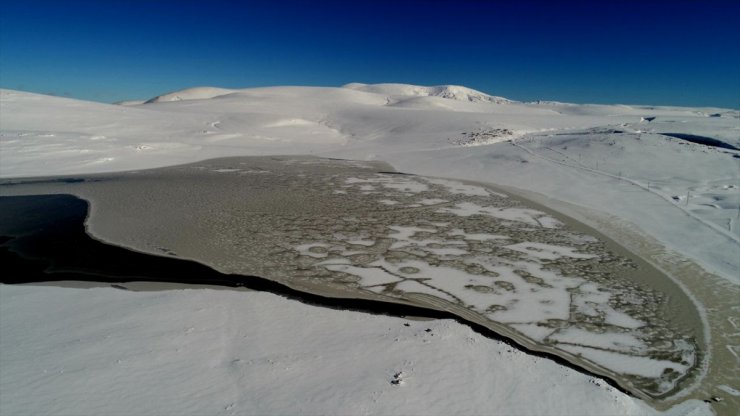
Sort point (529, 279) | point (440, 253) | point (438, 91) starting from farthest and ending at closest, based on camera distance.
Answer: point (438, 91) < point (440, 253) < point (529, 279)

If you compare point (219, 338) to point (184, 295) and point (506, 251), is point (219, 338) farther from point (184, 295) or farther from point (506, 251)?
point (506, 251)

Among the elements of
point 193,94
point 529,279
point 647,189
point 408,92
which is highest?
point 408,92

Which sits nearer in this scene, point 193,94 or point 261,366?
point 261,366

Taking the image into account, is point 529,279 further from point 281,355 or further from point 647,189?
point 647,189

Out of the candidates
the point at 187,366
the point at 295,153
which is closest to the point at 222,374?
the point at 187,366

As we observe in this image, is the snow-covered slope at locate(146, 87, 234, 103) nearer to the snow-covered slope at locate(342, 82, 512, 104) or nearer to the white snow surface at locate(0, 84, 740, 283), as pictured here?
the snow-covered slope at locate(342, 82, 512, 104)

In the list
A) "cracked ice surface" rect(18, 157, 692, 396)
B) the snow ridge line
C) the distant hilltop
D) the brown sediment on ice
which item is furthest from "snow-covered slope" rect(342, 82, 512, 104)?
"cracked ice surface" rect(18, 157, 692, 396)

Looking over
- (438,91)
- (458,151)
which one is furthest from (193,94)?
(458,151)
